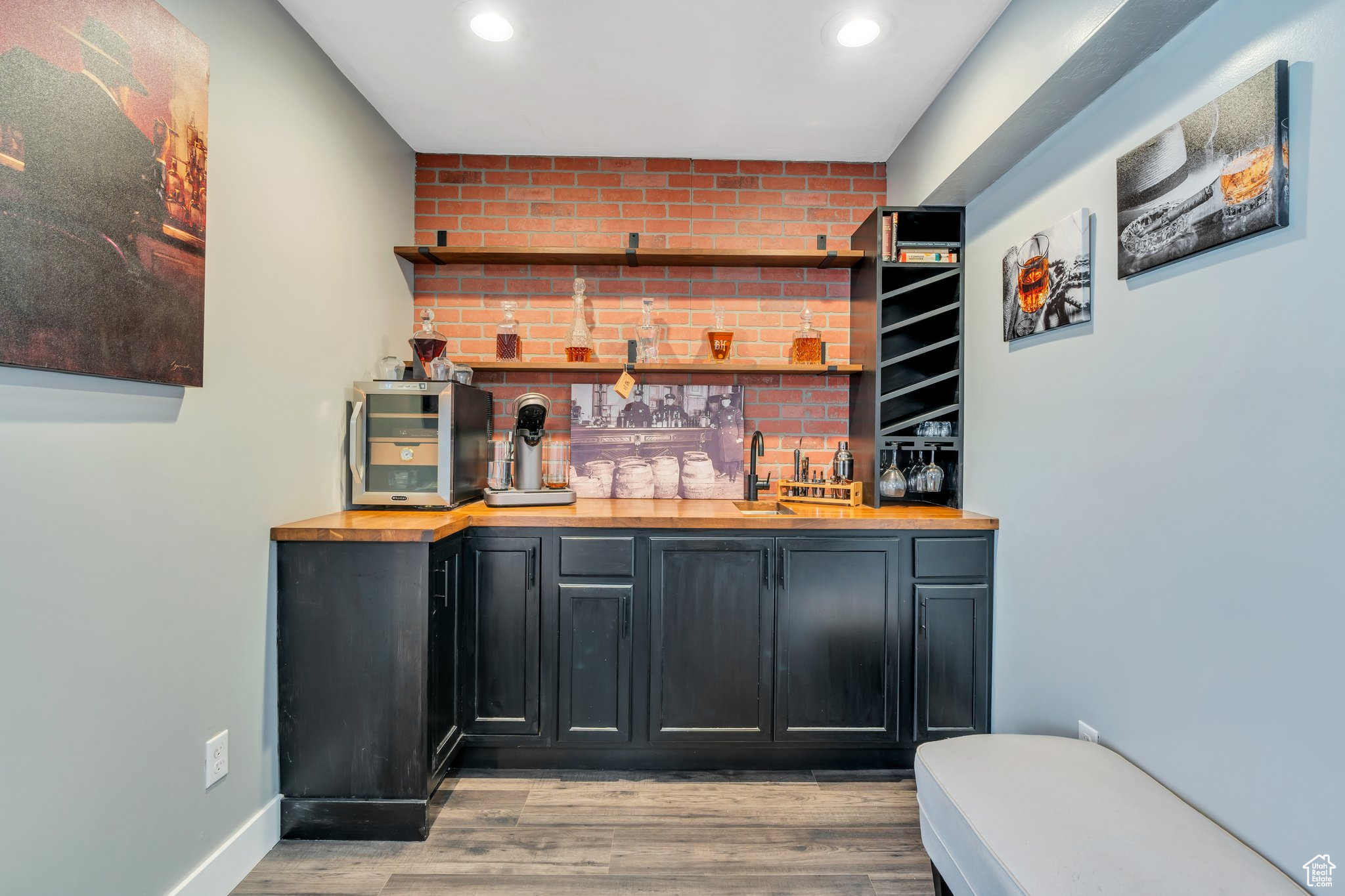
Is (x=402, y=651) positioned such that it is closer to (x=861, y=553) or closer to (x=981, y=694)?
(x=861, y=553)

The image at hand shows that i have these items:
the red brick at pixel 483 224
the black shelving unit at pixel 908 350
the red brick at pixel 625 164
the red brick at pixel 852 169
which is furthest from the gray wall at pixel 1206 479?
the red brick at pixel 483 224

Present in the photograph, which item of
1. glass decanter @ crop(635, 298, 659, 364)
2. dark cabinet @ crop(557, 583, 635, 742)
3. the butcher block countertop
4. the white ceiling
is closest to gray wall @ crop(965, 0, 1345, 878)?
the butcher block countertop

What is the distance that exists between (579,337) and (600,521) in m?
1.02

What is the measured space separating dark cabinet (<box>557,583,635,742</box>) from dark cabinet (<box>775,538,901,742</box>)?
1.94 ft

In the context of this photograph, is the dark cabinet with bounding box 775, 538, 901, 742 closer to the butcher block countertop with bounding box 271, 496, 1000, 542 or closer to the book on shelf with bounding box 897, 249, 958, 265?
the butcher block countertop with bounding box 271, 496, 1000, 542

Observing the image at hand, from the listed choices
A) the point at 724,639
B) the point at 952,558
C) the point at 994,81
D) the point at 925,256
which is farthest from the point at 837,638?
the point at 994,81

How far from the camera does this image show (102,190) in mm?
1280

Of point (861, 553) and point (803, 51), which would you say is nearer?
point (803, 51)

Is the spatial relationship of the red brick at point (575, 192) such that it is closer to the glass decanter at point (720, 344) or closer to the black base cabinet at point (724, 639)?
the glass decanter at point (720, 344)

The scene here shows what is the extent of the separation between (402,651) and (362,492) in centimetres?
72

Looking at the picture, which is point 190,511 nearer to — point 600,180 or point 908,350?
point 600,180

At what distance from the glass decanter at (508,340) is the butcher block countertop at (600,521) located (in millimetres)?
759

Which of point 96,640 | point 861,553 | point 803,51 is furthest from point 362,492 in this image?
point 803,51

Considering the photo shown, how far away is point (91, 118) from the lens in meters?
1.25
